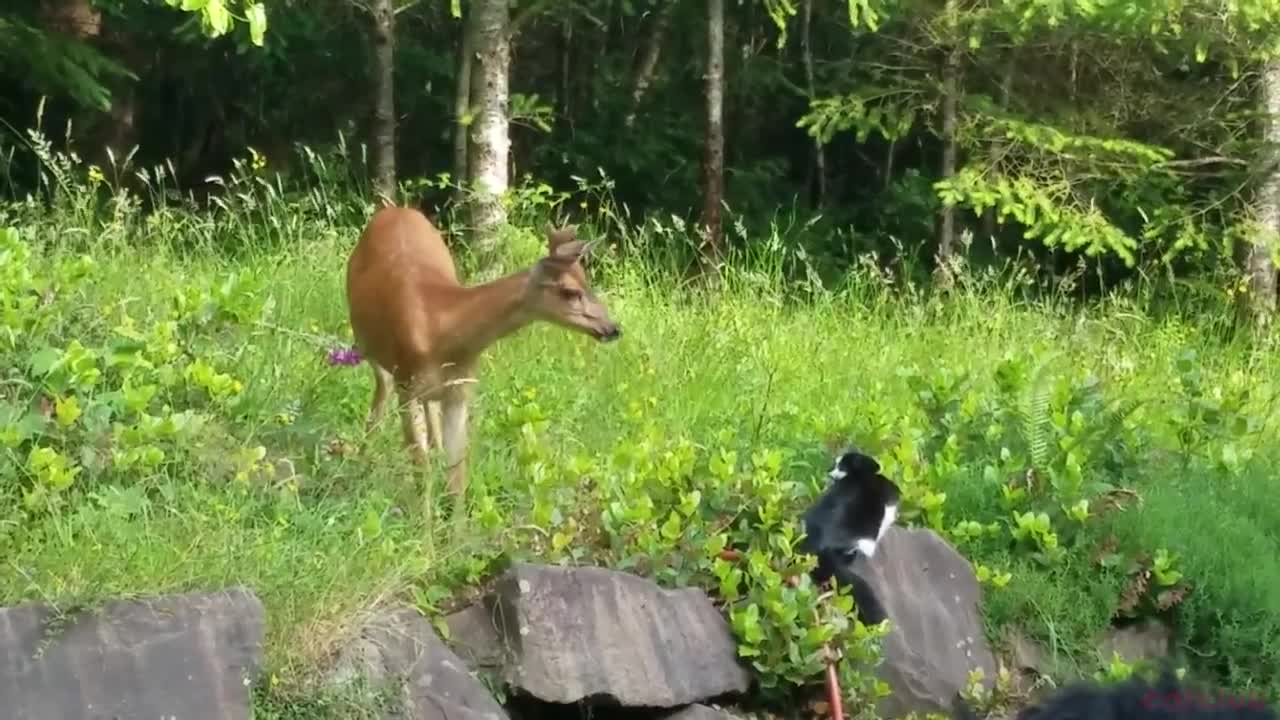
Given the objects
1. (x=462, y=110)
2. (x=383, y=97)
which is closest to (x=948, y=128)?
(x=462, y=110)

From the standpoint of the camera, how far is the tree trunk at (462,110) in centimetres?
917

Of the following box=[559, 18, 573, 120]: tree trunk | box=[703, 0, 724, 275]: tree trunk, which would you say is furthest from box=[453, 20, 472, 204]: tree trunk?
box=[559, 18, 573, 120]: tree trunk

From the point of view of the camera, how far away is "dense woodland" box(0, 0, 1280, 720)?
4773 mm

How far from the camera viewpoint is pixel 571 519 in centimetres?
527

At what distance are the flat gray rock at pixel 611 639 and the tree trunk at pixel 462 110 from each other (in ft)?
13.9

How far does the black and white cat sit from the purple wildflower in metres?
1.86

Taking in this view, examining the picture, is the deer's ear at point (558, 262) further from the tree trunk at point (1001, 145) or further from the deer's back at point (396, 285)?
the tree trunk at point (1001, 145)

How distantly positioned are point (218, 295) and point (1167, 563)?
3.64 meters

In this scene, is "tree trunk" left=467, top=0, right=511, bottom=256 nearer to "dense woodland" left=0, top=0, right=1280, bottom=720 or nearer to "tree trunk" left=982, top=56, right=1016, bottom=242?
"dense woodland" left=0, top=0, right=1280, bottom=720

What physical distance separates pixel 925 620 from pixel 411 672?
1951mm

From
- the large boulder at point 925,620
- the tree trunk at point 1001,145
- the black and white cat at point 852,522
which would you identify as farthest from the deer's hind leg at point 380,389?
the tree trunk at point 1001,145

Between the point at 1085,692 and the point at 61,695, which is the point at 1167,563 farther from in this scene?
the point at 1085,692

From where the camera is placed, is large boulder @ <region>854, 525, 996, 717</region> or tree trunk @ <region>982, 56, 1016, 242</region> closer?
large boulder @ <region>854, 525, 996, 717</region>

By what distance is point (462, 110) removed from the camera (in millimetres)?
10414
